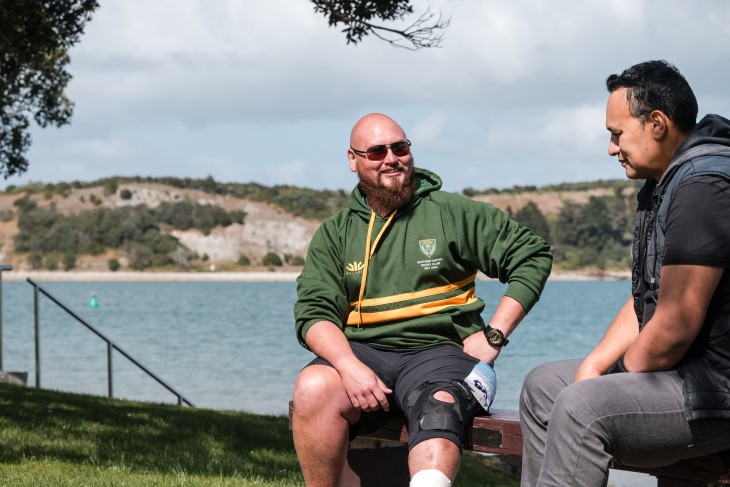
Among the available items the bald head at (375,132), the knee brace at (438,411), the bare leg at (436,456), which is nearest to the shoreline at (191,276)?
the bald head at (375,132)

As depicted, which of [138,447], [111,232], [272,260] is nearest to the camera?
[138,447]

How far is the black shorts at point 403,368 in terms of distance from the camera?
14.0ft

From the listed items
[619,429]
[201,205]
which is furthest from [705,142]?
[201,205]

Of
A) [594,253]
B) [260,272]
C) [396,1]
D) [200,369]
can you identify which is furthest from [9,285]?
[396,1]

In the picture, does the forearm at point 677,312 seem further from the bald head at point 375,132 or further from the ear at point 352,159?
the ear at point 352,159

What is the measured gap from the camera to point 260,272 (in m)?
104

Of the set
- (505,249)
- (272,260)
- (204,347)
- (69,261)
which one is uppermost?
(505,249)

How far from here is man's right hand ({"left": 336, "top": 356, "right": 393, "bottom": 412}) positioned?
4.17 metres

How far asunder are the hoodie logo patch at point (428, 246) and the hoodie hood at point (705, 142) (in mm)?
1270

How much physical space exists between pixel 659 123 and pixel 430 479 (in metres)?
1.43

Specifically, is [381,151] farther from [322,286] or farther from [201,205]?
[201,205]

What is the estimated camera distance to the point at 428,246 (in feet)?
15.2

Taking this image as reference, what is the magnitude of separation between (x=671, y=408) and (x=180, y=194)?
370ft

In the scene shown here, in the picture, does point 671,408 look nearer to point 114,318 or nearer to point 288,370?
point 288,370
